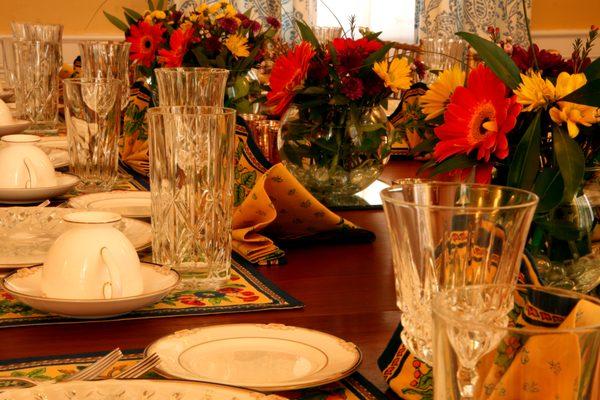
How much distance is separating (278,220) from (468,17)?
3668mm

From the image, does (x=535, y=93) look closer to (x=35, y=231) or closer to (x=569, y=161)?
(x=569, y=161)

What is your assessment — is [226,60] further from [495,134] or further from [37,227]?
[495,134]

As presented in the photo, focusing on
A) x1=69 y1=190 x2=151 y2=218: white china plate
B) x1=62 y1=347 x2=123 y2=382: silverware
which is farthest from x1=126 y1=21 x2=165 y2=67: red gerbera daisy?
x1=62 y1=347 x2=123 y2=382: silverware

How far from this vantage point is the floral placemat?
991 mm

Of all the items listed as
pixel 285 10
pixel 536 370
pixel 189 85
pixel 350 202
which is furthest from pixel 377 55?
pixel 285 10

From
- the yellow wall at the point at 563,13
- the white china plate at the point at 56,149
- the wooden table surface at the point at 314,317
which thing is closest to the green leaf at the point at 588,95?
the wooden table surface at the point at 314,317

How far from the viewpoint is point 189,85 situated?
1334 mm

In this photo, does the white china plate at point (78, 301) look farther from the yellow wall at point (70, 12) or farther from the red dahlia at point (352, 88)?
the yellow wall at point (70, 12)

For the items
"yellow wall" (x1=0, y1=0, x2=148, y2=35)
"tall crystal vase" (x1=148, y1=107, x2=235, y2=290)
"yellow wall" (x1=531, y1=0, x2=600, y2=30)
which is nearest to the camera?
"tall crystal vase" (x1=148, y1=107, x2=235, y2=290)

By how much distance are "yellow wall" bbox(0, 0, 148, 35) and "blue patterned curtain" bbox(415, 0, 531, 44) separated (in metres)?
1.31

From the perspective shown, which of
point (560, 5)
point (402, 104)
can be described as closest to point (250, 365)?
point (402, 104)

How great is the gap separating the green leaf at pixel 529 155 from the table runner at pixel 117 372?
293mm

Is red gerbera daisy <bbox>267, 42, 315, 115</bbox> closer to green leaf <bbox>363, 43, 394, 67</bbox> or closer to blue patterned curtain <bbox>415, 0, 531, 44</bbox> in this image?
green leaf <bbox>363, 43, 394, 67</bbox>

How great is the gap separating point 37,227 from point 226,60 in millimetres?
858
